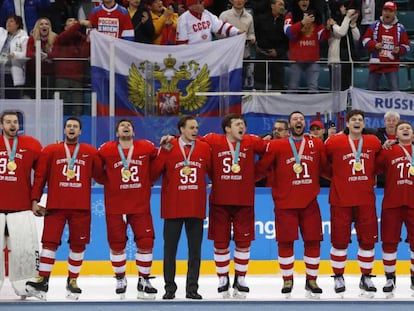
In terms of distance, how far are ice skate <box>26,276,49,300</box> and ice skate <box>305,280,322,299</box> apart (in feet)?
8.31

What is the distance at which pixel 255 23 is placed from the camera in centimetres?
1850

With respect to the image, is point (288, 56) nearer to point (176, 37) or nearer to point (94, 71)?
point (176, 37)

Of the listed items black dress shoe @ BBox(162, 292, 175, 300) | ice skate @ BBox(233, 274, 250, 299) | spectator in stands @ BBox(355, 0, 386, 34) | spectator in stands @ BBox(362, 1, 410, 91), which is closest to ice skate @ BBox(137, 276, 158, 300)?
black dress shoe @ BBox(162, 292, 175, 300)

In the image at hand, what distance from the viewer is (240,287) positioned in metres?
13.9

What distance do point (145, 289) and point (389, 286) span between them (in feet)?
7.83

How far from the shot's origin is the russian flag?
633 inches

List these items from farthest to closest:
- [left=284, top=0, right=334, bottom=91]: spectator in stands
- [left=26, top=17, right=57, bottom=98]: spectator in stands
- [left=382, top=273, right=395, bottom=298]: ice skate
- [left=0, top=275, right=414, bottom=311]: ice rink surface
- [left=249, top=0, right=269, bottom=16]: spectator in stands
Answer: [left=249, top=0, right=269, bottom=16]: spectator in stands < [left=284, top=0, right=334, bottom=91]: spectator in stands < [left=26, top=17, right=57, bottom=98]: spectator in stands < [left=382, top=273, right=395, bottom=298]: ice skate < [left=0, top=275, right=414, bottom=311]: ice rink surface

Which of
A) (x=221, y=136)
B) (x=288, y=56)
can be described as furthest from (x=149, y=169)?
(x=288, y=56)

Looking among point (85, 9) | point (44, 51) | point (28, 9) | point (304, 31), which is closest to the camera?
point (44, 51)

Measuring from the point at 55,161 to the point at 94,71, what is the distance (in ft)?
8.92

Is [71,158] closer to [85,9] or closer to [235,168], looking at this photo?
[235,168]

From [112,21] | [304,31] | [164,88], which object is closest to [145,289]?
[164,88]

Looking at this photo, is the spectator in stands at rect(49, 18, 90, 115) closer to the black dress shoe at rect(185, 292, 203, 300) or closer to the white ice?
the white ice

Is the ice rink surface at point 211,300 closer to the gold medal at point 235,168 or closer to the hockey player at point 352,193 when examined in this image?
the hockey player at point 352,193
